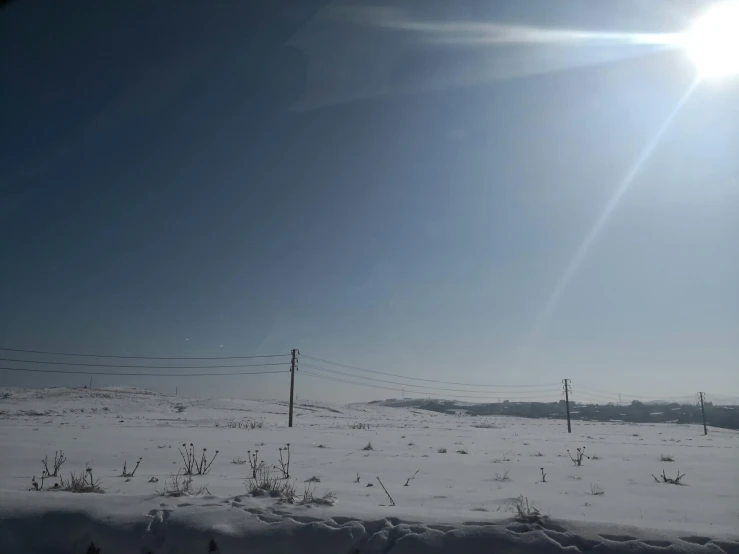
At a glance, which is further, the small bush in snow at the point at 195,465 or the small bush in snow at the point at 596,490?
the small bush in snow at the point at 195,465

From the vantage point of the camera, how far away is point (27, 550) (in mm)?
3961

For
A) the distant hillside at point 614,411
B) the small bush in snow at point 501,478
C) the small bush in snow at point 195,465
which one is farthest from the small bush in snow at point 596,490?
the distant hillside at point 614,411

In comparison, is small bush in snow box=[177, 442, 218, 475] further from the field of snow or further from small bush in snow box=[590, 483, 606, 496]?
small bush in snow box=[590, 483, 606, 496]

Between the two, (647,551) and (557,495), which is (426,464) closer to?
(557,495)

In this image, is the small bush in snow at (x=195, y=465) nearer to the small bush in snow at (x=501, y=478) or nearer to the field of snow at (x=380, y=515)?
the field of snow at (x=380, y=515)

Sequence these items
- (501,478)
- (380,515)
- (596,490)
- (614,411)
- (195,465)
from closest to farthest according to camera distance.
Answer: (380,515)
(596,490)
(501,478)
(195,465)
(614,411)

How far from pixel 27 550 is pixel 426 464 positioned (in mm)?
7889

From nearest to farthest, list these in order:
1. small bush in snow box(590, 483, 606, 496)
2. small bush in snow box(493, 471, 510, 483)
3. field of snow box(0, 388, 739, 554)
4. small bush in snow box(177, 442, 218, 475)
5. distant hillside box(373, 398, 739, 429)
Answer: field of snow box(0, 388, 739, 554) < small bush in snow box(590, 483, 606, 496) < small bush in snow box(177, 442, 218, 475) < small bush in snow box(493, 471, 510, 483) < distant hillside box(373, 398, 739, 429)

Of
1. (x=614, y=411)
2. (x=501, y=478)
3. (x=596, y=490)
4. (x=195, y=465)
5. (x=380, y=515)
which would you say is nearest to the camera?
(x=380, y=515)

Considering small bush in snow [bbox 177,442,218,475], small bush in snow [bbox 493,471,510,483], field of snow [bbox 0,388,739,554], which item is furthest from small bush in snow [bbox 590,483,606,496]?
small bush in snow [bbox 177,442,218,475]

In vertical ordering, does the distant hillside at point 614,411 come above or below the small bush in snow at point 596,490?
below

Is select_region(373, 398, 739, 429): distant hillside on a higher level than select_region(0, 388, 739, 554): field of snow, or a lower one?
lower

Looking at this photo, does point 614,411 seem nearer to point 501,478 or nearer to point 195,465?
point 501,478

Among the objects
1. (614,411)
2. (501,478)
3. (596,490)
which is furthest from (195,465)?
(614,411)
